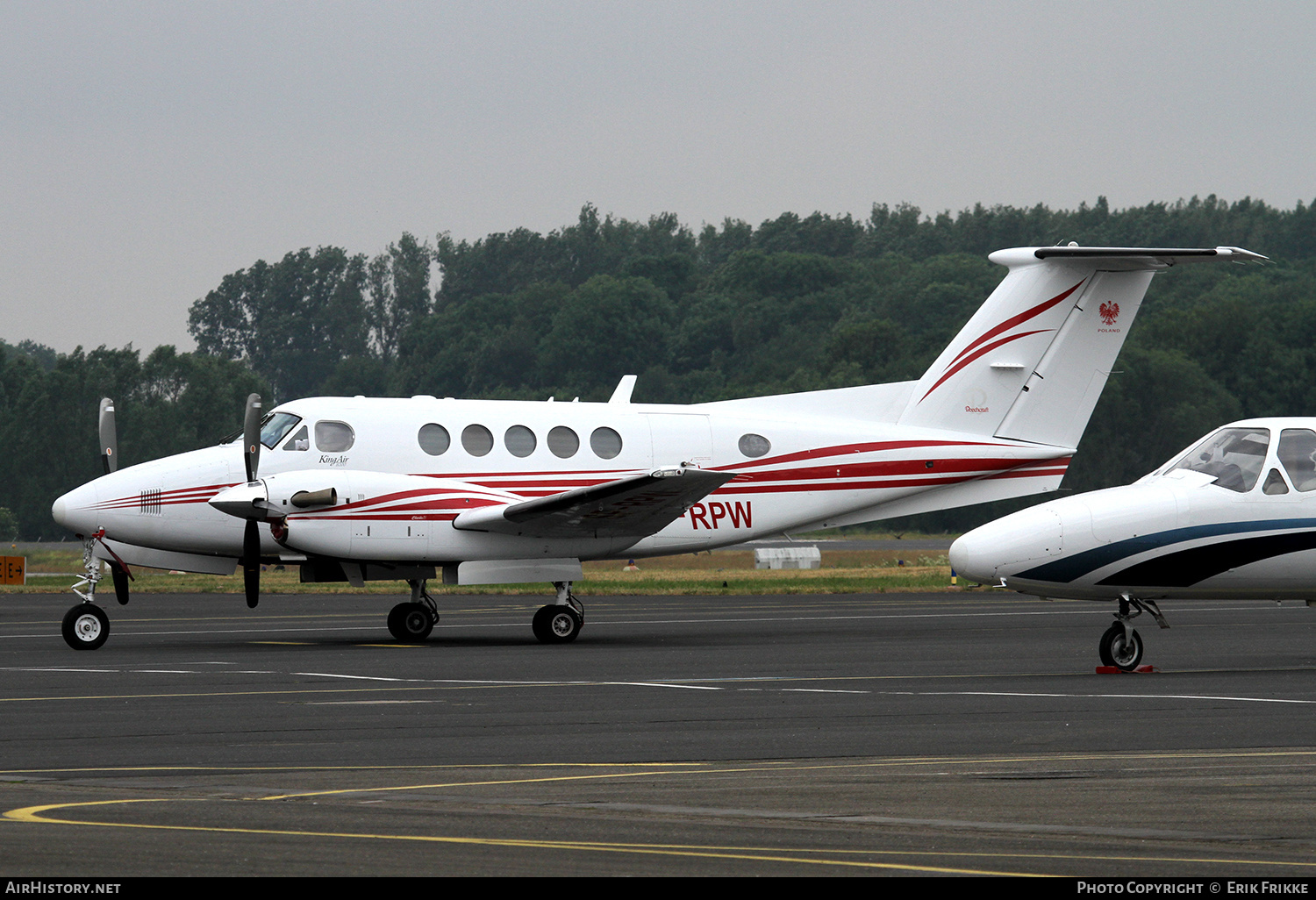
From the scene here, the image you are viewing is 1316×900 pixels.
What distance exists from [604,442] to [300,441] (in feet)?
13.0

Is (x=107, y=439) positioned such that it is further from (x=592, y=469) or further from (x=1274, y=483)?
(x=1274, y=483)

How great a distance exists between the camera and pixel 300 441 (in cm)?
2162

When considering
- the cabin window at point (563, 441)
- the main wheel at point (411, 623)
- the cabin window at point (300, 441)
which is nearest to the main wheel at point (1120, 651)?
the cabin window at point (563, 441)

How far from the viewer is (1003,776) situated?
9.48 metres

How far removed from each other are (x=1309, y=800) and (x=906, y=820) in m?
2.12

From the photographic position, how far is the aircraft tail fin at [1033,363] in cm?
2372

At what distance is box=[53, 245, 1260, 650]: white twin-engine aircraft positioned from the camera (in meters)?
21.2

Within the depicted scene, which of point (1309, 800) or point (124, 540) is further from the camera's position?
point (124, 540)

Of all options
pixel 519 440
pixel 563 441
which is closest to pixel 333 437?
pixel 519 440

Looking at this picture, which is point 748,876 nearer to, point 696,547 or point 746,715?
point 746,715

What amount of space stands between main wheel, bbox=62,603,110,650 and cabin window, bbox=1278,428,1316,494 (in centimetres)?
1332

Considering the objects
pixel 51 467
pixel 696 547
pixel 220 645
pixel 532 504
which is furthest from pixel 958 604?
pixel 51 467

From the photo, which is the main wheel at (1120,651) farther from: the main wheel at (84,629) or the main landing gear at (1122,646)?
the main wheel at (84,629)

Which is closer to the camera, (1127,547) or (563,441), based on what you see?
(1127,547)
